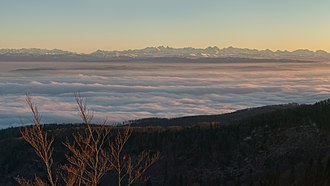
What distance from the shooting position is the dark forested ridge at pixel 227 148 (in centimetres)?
12825

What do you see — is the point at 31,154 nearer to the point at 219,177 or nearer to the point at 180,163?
the point at 180,163

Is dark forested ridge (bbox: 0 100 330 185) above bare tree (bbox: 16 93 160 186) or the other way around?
the other way around

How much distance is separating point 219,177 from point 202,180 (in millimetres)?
5339

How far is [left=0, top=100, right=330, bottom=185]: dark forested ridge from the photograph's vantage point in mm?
128250

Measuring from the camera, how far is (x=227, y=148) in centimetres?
14912

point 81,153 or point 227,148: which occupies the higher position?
point 81,153

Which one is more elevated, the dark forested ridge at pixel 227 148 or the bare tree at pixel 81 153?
the bare tree at pixel 81 153

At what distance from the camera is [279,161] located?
125062mm

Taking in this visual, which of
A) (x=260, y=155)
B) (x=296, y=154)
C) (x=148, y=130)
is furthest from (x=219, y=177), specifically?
(x=148, y=130)

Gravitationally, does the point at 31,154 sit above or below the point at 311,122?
below

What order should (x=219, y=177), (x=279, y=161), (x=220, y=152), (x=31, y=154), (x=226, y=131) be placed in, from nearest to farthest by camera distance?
(x=279, y=161)
(x=219, y=177)
(x=220, y=152)
(x=226, y=131)
(x=31, y=154)

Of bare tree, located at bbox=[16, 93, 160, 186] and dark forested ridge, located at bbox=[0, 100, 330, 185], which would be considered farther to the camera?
dark forested ridge, located at bbox=[0, 100, 330, 185]

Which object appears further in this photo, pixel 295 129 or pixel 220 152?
pixel 220 152

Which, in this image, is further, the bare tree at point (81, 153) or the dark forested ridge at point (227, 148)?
the dark forested ridge at point (227, 148)
